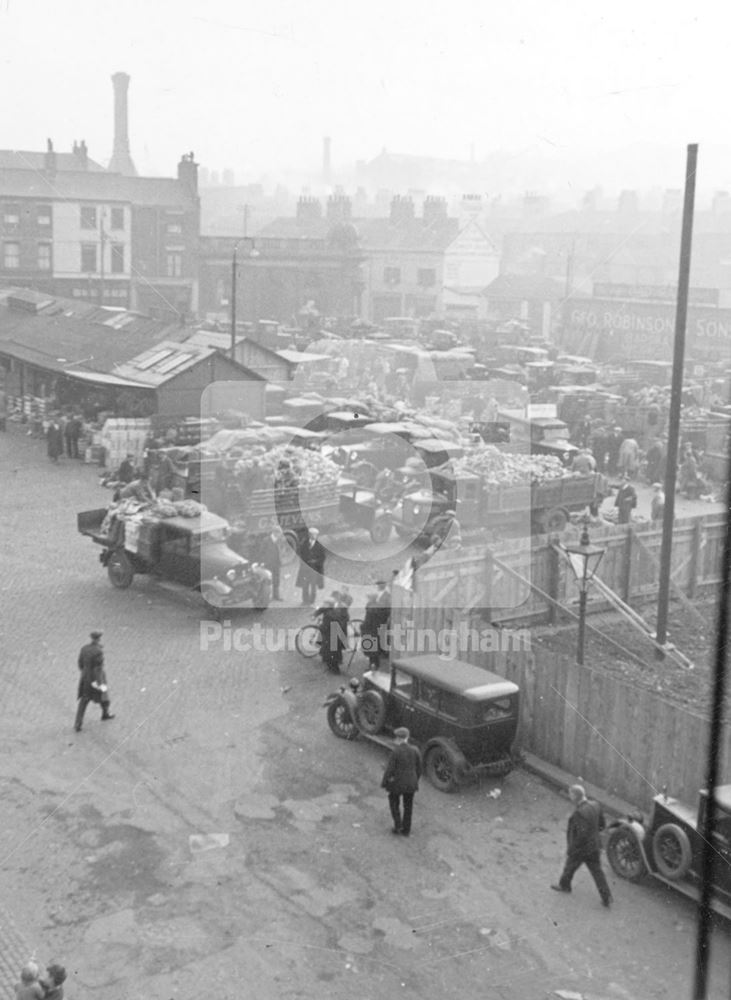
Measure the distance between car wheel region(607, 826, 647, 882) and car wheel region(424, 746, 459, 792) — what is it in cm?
203

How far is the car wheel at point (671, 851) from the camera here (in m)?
10.3

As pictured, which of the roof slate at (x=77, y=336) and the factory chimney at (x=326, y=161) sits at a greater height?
the factory chimney at (x=326, y=161)

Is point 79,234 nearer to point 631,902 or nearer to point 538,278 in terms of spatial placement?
point 538,278

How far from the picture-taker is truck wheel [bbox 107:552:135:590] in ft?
65.1

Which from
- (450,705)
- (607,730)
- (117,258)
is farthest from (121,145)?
(607,730)

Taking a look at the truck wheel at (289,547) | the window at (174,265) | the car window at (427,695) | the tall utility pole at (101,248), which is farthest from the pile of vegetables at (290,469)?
the window at (174,265)

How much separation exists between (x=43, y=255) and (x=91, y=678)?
2222 inches

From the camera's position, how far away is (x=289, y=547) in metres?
22.2

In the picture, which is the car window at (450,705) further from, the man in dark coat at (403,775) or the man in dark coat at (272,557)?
the man in dark coat at (272,557)

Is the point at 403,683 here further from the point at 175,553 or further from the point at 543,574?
the point at 175,553

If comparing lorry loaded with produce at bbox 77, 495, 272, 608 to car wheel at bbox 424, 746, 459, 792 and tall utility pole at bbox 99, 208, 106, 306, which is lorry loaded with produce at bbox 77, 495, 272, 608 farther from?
tall utility pole at bbox 99, 208, 106, 306

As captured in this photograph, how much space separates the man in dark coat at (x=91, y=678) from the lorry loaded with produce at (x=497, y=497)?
1023 cm

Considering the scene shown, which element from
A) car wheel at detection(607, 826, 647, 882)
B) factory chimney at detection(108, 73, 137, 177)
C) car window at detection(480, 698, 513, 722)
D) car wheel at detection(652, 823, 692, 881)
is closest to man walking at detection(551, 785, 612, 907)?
car wheel at detection(607, 826, 647, 882)

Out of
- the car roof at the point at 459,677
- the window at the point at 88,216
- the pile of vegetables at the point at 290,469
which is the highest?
the window at the point at 88,216
